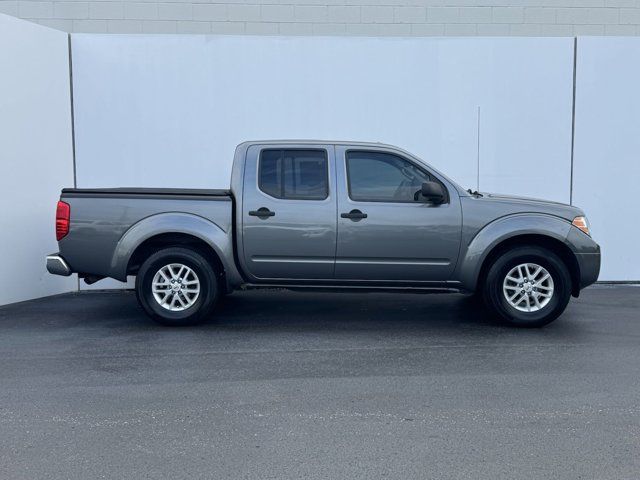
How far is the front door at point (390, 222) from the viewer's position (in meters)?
6.81

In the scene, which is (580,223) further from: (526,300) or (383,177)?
(383,177)

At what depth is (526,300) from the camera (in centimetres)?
689

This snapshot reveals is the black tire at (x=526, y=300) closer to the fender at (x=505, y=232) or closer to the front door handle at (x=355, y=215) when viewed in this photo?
the fender at (x=505, y=232)

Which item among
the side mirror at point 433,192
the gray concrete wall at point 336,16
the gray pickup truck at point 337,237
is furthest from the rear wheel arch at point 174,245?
the gray concrete wall at point 336,16

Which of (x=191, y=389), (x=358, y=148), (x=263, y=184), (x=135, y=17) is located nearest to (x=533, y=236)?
→ (x=358, y=148)

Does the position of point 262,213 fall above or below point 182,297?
above

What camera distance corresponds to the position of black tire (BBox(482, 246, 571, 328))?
6.82m

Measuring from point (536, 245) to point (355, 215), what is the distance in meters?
1.95

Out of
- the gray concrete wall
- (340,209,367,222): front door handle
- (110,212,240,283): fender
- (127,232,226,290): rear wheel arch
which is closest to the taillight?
(110,212,240,283): fender

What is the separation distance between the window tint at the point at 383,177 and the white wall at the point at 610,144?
13.1ft

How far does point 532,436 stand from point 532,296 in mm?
2990

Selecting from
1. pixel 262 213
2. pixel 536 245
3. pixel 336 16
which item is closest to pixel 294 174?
pixel 262 213

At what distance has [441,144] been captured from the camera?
9.71 metres

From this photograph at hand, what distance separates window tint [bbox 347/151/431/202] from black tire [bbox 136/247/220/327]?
1769 mm
